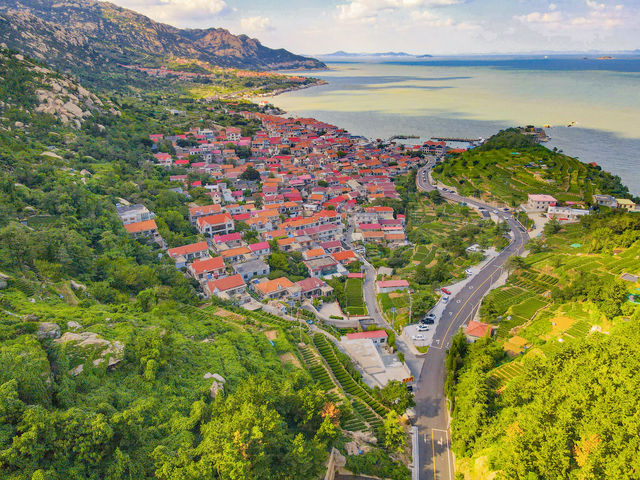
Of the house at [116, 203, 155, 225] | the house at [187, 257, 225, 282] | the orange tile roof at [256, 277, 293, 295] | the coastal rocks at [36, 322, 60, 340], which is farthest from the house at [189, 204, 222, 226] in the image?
the coastal rocks at [36, 322, 60, 340]

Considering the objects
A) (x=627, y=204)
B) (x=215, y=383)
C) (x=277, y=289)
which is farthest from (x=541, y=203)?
(x=215, y=383)

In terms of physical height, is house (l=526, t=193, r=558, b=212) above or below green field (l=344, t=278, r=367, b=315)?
above

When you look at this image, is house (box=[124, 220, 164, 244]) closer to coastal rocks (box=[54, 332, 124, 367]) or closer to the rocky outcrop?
coastal rocks (box=[54, 332, 124, 367])

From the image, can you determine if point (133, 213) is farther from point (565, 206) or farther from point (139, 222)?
point (565, 206)

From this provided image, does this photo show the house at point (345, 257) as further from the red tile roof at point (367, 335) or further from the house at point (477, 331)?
the house at point (477, 331)

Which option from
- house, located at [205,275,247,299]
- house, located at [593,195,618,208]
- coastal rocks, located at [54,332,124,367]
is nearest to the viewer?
coastal rocks, located at [54,332,124,367]

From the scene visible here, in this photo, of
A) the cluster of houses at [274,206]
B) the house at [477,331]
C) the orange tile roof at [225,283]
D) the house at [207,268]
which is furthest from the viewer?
the cluster of houses at [274,206]

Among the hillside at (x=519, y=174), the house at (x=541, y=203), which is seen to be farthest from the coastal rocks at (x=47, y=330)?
the hillside at (x=519, y=174)
